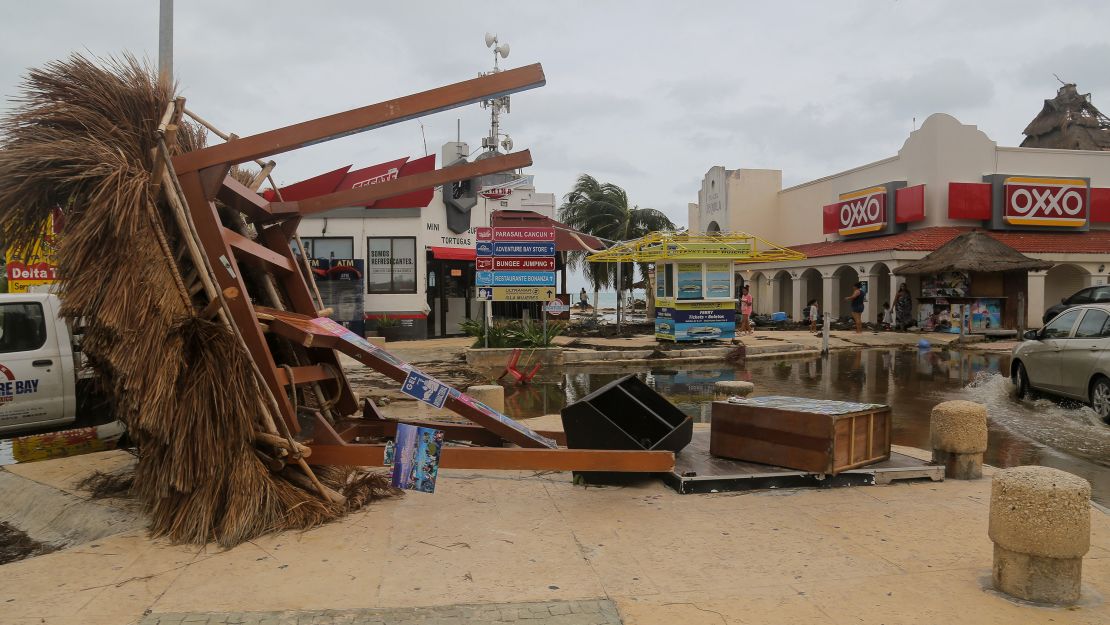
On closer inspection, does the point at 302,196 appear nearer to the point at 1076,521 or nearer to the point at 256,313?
the point at 256,313

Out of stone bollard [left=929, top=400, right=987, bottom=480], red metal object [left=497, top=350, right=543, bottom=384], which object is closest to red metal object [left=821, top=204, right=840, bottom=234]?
red metal object [left=497, top=350, right=543, bottom=384]

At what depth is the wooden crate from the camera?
5.40 metres

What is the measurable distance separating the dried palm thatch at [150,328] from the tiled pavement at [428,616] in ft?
3.02

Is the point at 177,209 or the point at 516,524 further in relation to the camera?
the point at 516,524

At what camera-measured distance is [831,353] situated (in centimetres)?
1888

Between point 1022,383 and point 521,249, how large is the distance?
32.1 ft

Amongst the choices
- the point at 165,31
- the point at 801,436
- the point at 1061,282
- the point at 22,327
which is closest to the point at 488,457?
the point at 801,436

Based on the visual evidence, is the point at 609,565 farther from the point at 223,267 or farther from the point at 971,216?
the point at 971,216

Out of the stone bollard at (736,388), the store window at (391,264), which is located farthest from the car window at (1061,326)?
the store window at (391,264)

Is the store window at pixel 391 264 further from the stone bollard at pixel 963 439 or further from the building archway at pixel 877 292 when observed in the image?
the stone bollard at pixel 963 439

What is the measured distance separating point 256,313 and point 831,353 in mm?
16857

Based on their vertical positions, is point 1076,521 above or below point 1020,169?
below

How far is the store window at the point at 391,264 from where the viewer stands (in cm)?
2300

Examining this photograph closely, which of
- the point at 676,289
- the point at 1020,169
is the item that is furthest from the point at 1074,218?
the point at 676,289
